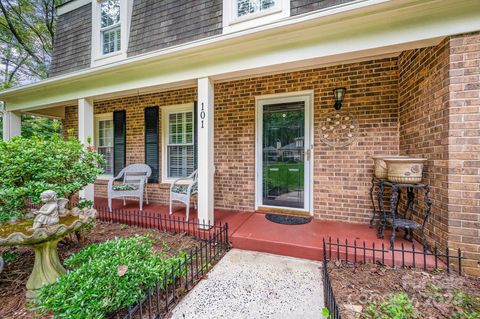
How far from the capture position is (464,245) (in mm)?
2162

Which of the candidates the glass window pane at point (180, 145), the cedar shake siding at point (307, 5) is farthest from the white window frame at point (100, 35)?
the cedar shake siding at point (307, 5)

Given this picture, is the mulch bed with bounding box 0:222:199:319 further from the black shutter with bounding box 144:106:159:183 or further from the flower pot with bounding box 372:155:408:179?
the flower pot with bounding box 372:155:408:179

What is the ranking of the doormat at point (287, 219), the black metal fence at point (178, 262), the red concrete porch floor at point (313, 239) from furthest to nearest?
the doormat at point (287, 219), the red concrete porch floor at point (313, 239), the black metal fence at point (178, 262)

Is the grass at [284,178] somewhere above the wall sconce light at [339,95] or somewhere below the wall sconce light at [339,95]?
below

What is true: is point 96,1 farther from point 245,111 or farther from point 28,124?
point 28,124

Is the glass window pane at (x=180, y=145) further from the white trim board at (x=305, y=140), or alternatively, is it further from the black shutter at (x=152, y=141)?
the white trim board at (x=305, y=140)

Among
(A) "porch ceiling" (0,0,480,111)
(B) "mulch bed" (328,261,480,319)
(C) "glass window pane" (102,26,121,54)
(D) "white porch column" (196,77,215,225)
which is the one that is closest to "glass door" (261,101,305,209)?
(A) "porch ceiling" (0,0,480,111)

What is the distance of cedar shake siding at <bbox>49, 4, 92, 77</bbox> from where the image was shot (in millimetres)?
5009

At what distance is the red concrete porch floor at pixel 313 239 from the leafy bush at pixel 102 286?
4.31 feet

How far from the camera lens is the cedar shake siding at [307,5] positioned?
2840mm

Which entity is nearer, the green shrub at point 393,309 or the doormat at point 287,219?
the green shrub at point 393,309

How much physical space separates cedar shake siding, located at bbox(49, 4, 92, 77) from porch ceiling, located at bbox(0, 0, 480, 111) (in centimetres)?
153

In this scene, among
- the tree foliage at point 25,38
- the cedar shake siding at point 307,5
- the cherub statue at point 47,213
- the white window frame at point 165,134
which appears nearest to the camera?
the cherub statue at point 47,213

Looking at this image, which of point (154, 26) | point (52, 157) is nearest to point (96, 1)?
point (154, 26)
